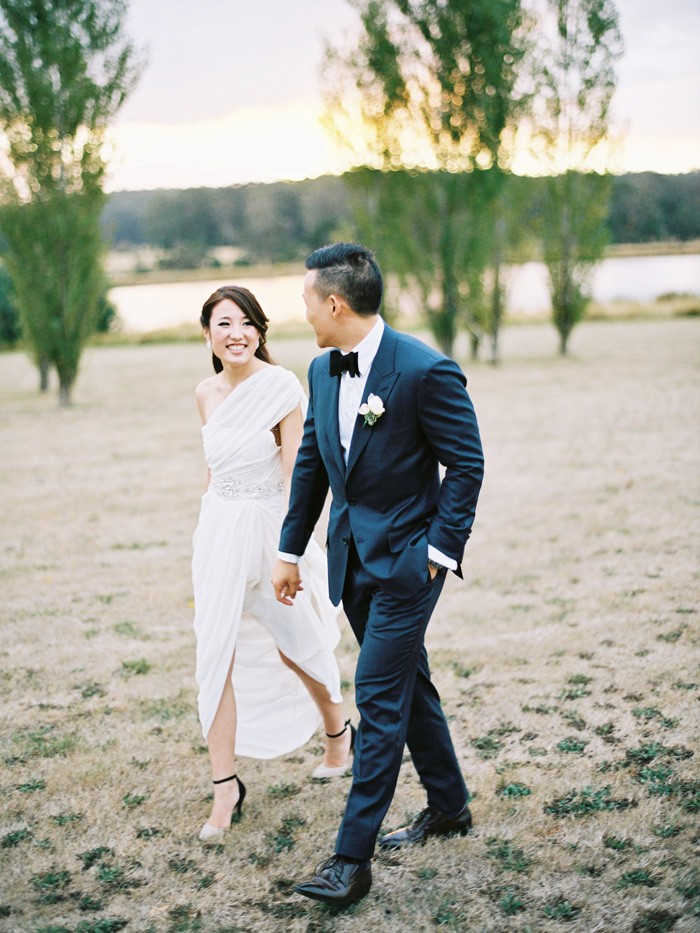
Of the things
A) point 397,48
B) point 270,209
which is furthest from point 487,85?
point 270,209

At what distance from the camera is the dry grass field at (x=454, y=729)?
119 inches

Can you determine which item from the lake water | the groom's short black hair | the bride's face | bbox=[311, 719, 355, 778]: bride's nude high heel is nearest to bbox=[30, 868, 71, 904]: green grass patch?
bbox=[311, 719, 355, 778]: bride's nude high heel

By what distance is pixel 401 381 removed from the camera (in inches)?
112

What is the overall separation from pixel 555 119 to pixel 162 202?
3180cm

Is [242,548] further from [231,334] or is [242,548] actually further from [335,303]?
[335,303]

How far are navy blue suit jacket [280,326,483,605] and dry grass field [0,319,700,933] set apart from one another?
3.69 ft

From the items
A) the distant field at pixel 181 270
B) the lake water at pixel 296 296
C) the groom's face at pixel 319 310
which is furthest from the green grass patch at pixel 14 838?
the distant field at pixel 181 270

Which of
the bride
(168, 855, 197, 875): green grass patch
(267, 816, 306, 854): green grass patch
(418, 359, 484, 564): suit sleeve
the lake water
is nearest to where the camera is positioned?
(418, 359, 484, 564): suit sleeve

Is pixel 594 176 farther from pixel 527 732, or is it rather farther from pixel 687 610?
pixel 527 732

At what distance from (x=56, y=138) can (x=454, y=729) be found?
47.2ft

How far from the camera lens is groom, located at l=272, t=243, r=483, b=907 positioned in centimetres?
284

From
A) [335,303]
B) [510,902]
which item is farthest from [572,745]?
[335,303]

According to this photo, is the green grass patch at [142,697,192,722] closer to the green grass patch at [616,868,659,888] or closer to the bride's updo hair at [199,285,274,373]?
the bride's updo hair at [199,285,274,373]

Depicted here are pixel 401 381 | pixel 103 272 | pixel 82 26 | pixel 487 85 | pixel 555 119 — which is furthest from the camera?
pixel 555 119
